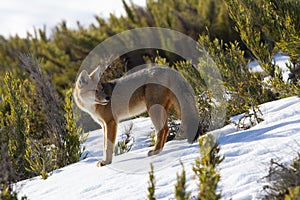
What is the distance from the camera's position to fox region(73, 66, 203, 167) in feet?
18.7

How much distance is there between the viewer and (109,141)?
5848 mm

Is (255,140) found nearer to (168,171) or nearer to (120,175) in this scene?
(168,171)

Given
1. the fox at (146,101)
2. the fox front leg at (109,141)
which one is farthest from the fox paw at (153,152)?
the fox front leg at (109,141)

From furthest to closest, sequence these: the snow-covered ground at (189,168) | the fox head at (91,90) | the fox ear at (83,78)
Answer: the fox ear at (83,78)
the fox head at (91,90)
the snow-covered ground at (189,168)

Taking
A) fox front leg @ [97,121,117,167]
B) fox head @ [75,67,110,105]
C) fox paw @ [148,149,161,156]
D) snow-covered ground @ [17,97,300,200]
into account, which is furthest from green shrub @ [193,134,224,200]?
fox head @ [75,67,110,105]

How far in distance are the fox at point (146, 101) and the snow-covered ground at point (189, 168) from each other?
0.25 metres

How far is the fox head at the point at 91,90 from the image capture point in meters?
6.04

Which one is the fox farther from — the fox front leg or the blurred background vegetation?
the blurred background vegetation

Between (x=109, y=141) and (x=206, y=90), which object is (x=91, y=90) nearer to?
(x=109, y=141)

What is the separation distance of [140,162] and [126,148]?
172 centimetres

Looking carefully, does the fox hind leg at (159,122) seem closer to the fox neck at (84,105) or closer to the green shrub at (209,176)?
the fox neck at (84,105)

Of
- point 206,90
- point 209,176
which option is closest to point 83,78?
point 206,90

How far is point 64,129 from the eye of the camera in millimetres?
7188

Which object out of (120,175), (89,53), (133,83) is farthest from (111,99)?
(89,53)
